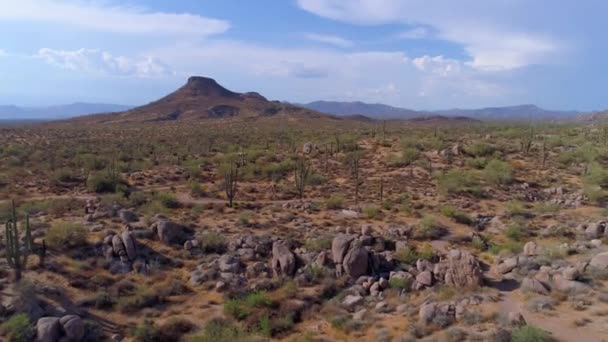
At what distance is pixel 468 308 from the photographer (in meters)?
12.3

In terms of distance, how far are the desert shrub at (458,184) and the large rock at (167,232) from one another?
1480 cm

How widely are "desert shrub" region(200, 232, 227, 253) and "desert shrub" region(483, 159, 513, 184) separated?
57.4 ft

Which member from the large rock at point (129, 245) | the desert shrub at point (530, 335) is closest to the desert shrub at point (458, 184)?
the desert shrub at point (530, 335)

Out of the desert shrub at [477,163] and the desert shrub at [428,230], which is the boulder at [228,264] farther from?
the desert shrub at [477,163]

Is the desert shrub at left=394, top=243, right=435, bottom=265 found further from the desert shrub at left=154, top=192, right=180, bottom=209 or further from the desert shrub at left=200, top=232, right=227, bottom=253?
the desert shrub at left=154, top=192, right=180, bottom=209

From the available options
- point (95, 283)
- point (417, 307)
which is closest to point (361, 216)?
point (417, 307)

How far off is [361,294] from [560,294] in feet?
18.4

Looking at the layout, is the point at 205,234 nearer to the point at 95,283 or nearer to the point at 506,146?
the point at 95,283

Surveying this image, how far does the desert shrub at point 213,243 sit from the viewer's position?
56.0 feet

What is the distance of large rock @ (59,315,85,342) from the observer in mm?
11438

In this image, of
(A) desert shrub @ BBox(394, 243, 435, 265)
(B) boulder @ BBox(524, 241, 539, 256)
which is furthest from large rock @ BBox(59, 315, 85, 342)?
(B) boulder @ BBox(524, 241, 539, 256)

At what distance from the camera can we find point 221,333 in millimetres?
11695

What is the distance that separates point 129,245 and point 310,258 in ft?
21.3

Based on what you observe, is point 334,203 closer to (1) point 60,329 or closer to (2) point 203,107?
(1) point 60,329
